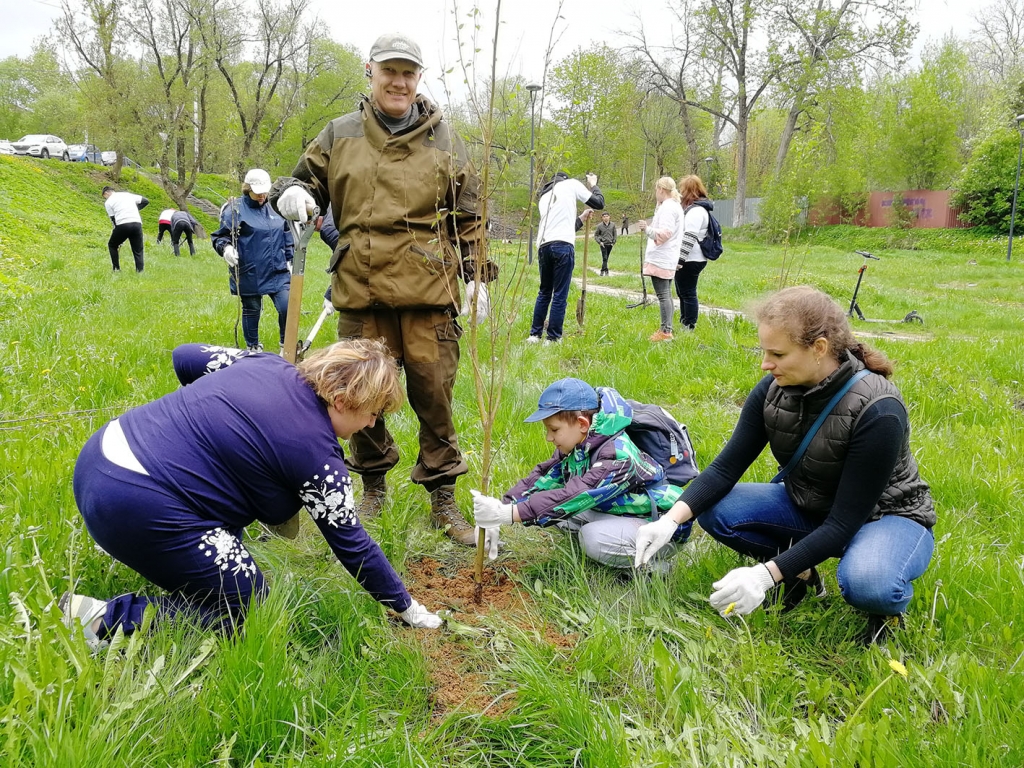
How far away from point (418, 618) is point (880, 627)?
59.0 inches

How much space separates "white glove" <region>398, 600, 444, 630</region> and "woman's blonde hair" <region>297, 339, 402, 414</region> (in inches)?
26.1

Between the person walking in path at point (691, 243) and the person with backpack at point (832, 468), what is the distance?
475 cm

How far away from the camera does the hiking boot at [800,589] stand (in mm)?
2523

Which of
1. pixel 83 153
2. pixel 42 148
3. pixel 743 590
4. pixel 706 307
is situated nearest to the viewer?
pixel 743 590

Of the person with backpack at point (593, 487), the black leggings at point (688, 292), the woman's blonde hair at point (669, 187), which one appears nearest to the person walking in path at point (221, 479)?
the person with backpack at point (593, 487)

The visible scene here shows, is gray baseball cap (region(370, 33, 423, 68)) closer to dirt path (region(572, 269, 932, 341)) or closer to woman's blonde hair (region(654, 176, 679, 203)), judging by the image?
woman's blonde hair (region(654, 176, 679, 203))

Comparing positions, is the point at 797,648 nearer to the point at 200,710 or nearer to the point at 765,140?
the point at 200,710

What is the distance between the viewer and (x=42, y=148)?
107 feet

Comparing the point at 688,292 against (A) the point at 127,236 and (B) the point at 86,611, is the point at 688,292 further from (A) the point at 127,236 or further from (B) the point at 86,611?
(A) the point at 127,236

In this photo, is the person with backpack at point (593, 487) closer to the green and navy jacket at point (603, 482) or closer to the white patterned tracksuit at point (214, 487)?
the green and navy jacket at point (603, 482)

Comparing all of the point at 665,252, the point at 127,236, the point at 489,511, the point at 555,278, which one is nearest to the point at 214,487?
the point at 489,511

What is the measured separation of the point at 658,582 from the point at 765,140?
52.5m

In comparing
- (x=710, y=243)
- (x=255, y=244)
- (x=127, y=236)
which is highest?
(x=710, y=243)

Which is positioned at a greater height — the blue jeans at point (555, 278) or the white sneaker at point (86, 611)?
the blue jeans at point (555, 278)
